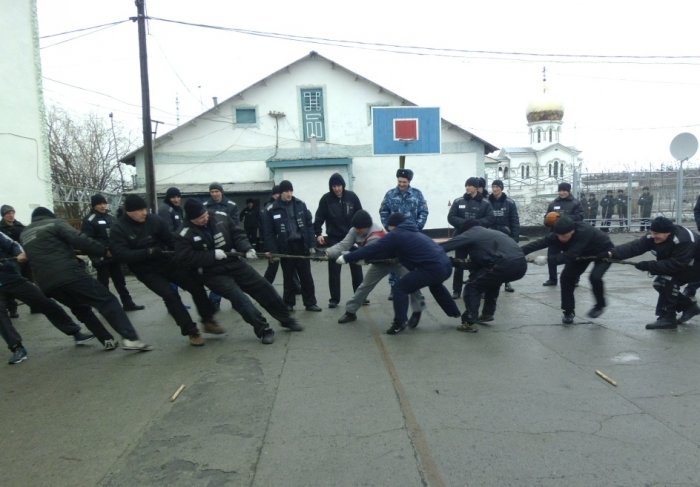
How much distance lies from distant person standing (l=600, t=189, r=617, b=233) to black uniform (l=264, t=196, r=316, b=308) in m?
Answer: 14.7

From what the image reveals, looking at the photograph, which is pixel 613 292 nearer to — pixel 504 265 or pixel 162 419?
pixel 504 265

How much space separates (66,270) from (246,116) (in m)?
15.6

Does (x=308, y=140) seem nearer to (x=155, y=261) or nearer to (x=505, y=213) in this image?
(x=505, y=213)

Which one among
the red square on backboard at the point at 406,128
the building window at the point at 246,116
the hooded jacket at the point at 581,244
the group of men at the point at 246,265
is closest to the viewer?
the group of men at the point at 246,265

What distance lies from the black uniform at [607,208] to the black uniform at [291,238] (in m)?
14.7

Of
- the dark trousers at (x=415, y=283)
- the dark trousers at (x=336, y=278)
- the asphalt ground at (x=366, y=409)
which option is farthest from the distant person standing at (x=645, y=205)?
the dark trousers at (x=415, y=283)

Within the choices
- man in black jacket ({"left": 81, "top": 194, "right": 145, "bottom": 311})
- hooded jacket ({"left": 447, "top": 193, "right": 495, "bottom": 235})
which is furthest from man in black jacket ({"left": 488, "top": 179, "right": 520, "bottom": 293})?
man in black jacket ({"left": 81, "top": 194, "right": 145, "bottom": 311})

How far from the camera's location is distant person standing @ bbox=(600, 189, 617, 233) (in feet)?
60.7

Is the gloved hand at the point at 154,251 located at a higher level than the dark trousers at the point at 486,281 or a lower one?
higher

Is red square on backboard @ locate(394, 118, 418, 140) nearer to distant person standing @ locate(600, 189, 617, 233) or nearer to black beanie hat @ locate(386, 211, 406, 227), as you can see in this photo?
distant person standing @ locate(600, 189, 617, 233)

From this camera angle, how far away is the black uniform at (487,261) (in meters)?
6.15

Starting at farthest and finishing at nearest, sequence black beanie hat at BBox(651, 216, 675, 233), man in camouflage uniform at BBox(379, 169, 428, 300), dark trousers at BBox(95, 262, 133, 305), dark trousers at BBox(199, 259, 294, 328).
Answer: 1. dark trousers at BBox(95, 262, 133, 305)
2. man in camouflage uniform at BBox(379, 169, 428, 300)
3. black beanie hat at BBox(651, 216, 675, 233)
4. dark trousers at BBox(199, 259, 294, 328)

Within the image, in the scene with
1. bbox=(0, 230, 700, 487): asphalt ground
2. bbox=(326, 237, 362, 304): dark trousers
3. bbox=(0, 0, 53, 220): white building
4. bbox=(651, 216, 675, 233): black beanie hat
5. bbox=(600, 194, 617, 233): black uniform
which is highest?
bbox=(0, 0, 53, 220): white building

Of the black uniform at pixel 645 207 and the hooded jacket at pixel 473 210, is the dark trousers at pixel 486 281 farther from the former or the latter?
the black uniform at pixel 645 207
